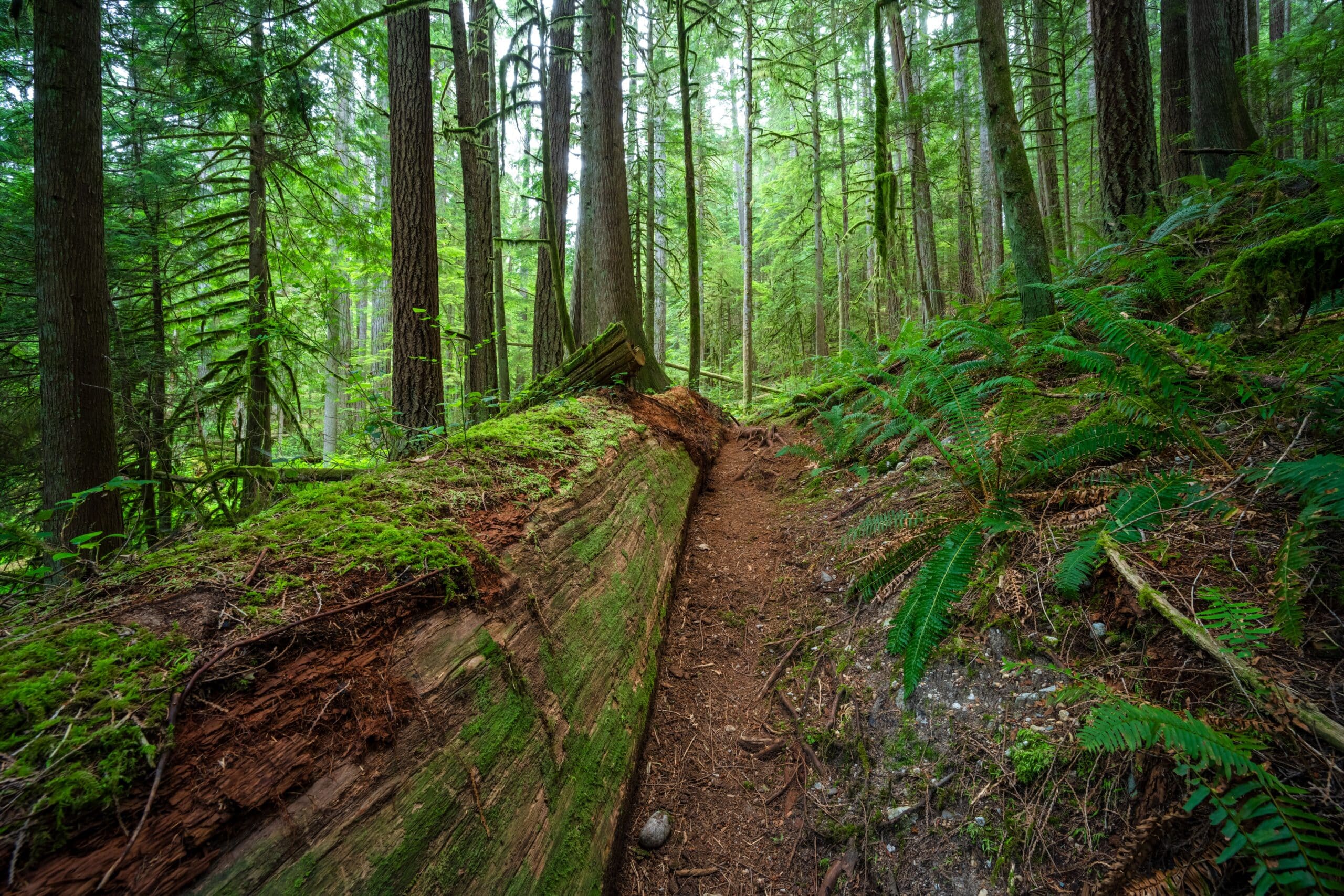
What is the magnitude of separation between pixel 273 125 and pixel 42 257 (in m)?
5.01

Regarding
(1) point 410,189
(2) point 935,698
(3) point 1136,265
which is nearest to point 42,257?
(1) point 410,189

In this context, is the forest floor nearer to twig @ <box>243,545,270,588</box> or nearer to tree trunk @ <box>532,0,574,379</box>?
twig @ <box>243,545,270,588</box>

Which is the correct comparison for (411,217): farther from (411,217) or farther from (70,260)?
(70,260)

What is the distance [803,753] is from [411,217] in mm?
6587

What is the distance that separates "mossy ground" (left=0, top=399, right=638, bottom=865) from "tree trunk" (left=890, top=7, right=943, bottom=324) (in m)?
9.05

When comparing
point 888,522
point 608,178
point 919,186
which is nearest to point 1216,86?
point 919,186

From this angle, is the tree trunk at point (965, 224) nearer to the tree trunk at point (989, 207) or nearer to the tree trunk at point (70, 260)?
the tree trunk at point (989, 207)

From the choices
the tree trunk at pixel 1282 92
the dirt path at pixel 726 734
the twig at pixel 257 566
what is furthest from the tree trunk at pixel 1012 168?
the twig at pixel 257 566

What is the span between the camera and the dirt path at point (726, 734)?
2211 millimetres

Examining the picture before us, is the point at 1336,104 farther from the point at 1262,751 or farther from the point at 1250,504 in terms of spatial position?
the point at 1262,751

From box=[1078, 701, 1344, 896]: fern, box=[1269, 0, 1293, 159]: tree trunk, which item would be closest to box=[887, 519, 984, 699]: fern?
box=[1078, 701, 1344, 896]: fern

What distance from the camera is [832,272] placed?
18828 millimetres

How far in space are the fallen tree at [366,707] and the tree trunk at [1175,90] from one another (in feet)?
31.4

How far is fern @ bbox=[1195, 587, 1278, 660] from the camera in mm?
1521
